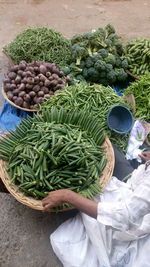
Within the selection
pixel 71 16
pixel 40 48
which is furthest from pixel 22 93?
pixel 71 16

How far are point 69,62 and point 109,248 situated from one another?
10.1ft

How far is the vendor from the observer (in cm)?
204

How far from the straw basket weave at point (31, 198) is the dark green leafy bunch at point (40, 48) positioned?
6.55 feet

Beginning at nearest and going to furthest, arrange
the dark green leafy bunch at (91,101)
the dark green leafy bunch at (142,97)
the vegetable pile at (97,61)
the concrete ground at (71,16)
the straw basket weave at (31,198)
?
1. the straw basket weave at (31,198)
2. the dark green leafy bunch at (91,101)
3. the dark green leafy bunch at (142,97)
4. the vegetable pile at (97,61)
5. the concrete ground at (71,16)

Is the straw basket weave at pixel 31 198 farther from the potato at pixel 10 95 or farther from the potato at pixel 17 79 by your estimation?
the potato at pixel 17 79

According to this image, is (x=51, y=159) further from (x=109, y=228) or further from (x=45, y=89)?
(x=45, y=89)

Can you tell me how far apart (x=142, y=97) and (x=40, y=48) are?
68.7 inches

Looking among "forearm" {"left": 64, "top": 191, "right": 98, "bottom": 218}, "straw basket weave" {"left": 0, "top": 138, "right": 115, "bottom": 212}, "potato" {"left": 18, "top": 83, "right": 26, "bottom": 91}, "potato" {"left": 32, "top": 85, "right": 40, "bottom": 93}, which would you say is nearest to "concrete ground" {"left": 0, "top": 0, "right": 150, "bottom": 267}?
"straw basket weave" {"left": 0, "top": 138, "right": 115, "bottom": 212}

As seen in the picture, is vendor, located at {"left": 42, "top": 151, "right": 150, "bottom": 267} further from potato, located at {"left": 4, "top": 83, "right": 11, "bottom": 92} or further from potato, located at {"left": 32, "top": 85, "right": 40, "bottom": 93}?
potato, located at {"left": 4, "top": 83, "right": 11, "bottom": 92}

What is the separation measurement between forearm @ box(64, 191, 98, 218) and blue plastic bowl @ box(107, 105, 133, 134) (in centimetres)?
134

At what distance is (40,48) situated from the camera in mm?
4555

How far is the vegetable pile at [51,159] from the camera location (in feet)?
8.70

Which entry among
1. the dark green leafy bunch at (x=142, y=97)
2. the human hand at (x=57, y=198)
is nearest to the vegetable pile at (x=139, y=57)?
the dark green leafy bunch at (x=142, y=97)

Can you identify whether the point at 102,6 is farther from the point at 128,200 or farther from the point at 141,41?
the point at 128,200
